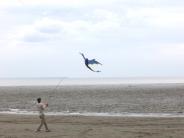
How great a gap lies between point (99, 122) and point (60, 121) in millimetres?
2706

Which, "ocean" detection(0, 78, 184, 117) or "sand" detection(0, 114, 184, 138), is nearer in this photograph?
"sand" detection(0, 114, 184, 138)

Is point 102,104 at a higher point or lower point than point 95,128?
higher

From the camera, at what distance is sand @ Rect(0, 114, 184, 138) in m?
26.2

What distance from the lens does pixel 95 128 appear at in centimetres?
2914

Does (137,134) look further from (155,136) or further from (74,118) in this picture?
(74,118)

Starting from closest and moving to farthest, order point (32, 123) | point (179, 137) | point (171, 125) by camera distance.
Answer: point (179, 137) → point (171, 125) → point (32, 123)

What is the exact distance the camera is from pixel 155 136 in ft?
84.3

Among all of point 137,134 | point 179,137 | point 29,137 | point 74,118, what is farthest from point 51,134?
point 74,118

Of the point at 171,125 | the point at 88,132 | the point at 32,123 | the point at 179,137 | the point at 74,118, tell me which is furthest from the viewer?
the point at 74,118

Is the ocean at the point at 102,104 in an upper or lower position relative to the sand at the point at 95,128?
upper

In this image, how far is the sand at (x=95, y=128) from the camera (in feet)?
86.1

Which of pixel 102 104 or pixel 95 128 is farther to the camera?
pixel 102 104

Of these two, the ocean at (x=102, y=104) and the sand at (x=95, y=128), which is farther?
the ocean at (x=102, y=104)

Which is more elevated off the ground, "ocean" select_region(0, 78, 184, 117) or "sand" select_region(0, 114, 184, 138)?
"ocean" select_region(0, 78, 184, 117)
